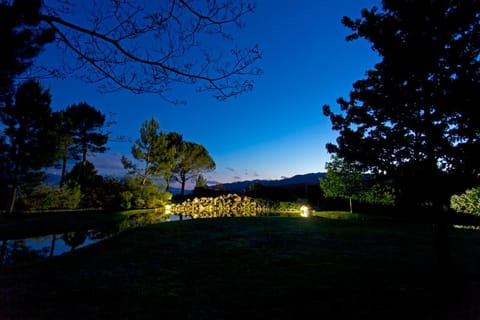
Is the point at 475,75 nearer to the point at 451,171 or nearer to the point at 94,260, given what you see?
the point at 451,171

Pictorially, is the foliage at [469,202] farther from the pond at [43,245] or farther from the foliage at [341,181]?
the pond at [43,245]

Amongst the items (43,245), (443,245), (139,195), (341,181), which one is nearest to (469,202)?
(341,181)

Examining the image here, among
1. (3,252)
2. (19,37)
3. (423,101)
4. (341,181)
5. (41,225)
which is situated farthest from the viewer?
(341,181)

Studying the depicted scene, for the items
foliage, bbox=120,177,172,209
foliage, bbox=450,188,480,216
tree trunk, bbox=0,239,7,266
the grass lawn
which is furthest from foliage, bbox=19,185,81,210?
foliage, bbox=450,188,480,216

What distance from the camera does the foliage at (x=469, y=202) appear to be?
11969 millimetres

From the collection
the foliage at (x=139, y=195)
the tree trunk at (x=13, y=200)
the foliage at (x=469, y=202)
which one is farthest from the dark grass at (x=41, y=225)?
the foliage at (x=469, y=202)

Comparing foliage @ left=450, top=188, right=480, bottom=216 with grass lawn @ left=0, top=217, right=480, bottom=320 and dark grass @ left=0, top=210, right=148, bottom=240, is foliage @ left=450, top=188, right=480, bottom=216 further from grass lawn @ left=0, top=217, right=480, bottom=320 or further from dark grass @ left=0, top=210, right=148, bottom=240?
dark grass @ left=0, top=210, right=148, bottom=240

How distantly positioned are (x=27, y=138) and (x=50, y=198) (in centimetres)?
405

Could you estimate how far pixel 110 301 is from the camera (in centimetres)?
325

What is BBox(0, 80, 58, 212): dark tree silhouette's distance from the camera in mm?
15508

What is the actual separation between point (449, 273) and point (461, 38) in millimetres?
3921

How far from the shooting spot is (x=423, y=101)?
4.47 metres

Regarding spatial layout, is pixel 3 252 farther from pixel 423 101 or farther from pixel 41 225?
pixel 423 101

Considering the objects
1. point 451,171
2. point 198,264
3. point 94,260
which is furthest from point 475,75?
point 94,260
